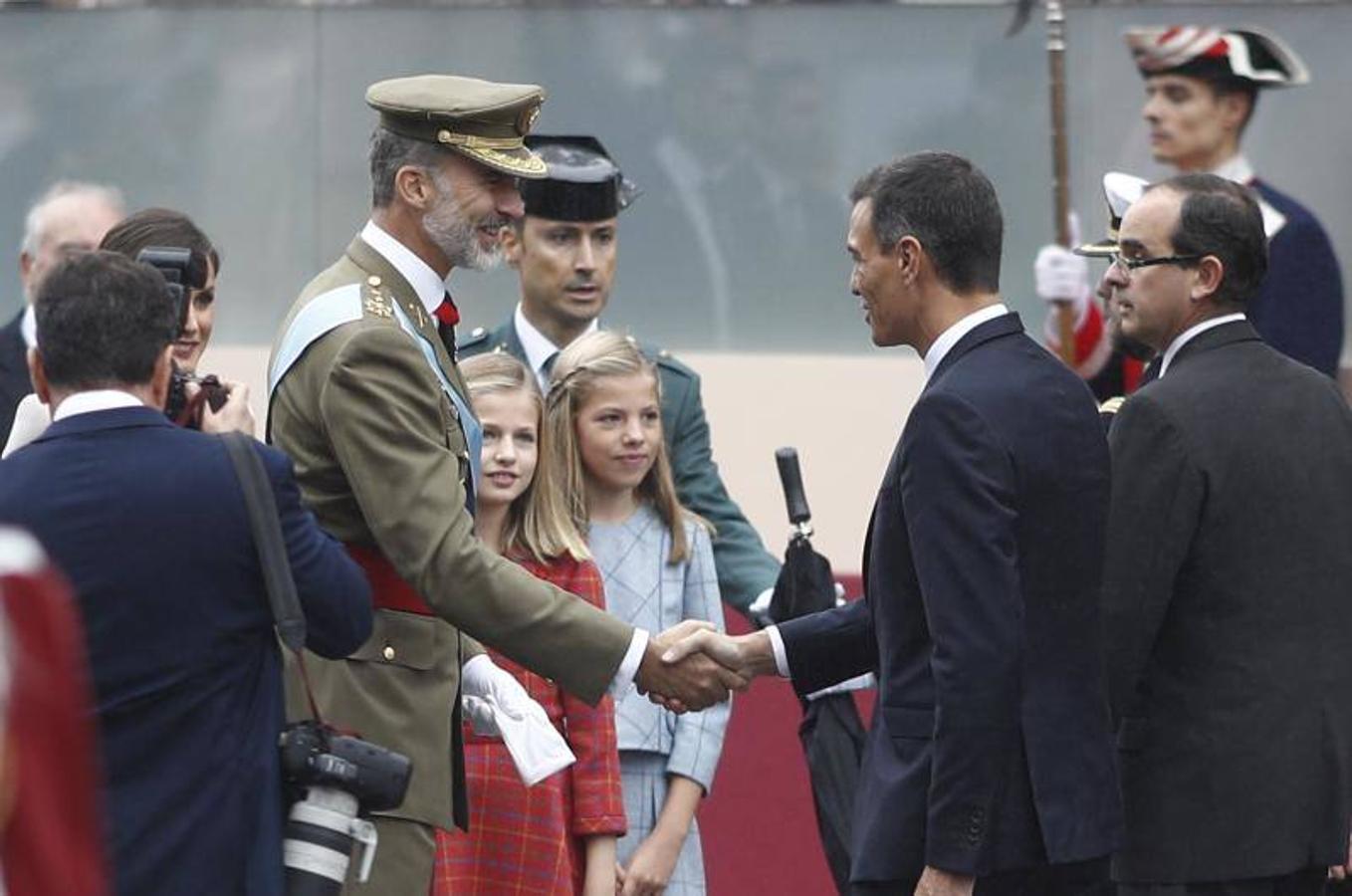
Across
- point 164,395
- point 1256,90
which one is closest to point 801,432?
point 1256,90

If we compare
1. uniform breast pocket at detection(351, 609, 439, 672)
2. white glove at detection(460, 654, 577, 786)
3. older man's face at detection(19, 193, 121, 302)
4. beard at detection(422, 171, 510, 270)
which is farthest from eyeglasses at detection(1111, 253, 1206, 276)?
older man's face at detection(19, 193, 121, 302)

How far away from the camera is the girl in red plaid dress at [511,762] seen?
18.3 feet

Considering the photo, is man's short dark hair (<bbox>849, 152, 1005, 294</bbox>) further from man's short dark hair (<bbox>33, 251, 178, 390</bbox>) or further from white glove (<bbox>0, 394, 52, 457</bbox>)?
white glove (<bbox>0, 394, 52, 457</bbox>)

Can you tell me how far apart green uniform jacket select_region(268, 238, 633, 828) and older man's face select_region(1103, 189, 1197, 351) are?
115 cm

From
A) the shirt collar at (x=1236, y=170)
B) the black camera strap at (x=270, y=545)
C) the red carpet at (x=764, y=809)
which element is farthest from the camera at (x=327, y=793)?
the shirt collar at (x=1236, y=170)

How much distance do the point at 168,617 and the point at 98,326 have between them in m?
0.41

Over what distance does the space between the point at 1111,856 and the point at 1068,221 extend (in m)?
2.80

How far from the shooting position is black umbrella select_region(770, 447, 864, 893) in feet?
19.3

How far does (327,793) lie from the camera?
14.6ft

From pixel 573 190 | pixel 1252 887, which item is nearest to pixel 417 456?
pixel 1252 887

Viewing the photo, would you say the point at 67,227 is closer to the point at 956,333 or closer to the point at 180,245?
the point at 180,245

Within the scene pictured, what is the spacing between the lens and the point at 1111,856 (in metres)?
4.95

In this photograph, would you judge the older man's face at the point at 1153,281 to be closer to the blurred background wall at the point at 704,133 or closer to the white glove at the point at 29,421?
the white glove at the point at 29,421

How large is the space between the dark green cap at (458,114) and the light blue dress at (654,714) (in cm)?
111
